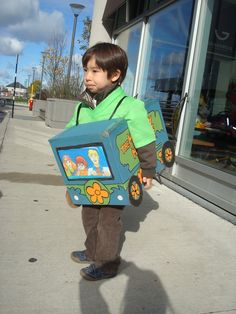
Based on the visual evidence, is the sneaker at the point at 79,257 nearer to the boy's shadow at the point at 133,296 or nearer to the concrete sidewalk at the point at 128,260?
the concrete sidewalk at the point at 128,260

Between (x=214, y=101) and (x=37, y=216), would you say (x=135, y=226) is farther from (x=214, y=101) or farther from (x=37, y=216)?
(x=214, y=101)

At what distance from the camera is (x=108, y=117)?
2.85 m

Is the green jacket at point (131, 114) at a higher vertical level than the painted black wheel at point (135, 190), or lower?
higher

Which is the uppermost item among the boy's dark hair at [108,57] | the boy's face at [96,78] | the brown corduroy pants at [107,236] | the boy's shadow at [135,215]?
the boy's dark hair at [108,57]

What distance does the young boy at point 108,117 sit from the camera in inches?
110

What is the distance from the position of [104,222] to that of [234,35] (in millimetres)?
3652

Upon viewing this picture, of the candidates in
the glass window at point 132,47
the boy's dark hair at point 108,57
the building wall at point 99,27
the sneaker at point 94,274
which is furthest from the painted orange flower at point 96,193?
the building wall at point 99,27

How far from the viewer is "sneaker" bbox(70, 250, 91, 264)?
3248 mm

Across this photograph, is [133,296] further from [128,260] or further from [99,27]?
[99,27]

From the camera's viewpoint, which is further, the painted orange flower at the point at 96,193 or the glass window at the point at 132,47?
the glass window at the point at 132,47

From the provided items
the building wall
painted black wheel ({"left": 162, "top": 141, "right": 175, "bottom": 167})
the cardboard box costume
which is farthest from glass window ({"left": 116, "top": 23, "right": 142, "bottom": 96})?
the cardboard box costume

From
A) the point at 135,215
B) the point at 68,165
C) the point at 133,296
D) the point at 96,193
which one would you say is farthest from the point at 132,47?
the point at 133,296

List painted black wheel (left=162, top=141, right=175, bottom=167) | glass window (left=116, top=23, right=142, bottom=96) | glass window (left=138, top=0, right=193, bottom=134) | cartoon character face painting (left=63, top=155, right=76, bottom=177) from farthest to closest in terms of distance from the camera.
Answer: glass window (left=116, top=23, right=142, bottom=96) → glass window (left=138, top=0, right=193, bottom=134) → painted black wheel (left=162, top=141, right=175, bottom=167) → cartoon character face painting (left=63, top=155, right=76, bottom=177)

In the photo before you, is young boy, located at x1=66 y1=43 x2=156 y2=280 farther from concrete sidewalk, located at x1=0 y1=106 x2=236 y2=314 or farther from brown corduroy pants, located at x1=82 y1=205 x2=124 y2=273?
concrete sidewalk, located at x1=0 y1=106 x2=236 y2=314
